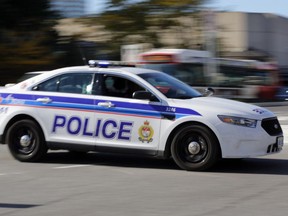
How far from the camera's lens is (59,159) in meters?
11.0

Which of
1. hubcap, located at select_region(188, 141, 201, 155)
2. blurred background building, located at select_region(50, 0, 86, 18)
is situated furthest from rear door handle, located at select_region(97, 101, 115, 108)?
blurred background building, located at select_region(50, 0, 86, 18)

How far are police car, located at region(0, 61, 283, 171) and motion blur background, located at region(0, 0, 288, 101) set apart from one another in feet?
77.0

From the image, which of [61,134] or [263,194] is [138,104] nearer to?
[61,134]

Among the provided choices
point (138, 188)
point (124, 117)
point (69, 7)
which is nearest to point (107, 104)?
point (124, 117)

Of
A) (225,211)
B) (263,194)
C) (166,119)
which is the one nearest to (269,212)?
(225,211)

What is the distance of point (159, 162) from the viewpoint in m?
10.6

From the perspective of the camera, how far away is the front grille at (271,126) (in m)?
9.46

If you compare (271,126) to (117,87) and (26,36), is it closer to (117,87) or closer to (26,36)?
(117,87)

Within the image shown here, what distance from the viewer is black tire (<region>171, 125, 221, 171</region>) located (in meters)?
9.33

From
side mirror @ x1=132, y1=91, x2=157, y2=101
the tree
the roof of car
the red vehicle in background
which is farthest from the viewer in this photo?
the tree

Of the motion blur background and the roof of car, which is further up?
the motion blur background

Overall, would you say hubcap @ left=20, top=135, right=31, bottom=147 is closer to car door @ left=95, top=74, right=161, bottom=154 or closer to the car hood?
car door @ left=95, top=74, right=161, bottom=154

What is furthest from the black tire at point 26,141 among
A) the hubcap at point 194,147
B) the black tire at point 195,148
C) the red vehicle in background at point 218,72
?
the red vehicle in background at point 218,72

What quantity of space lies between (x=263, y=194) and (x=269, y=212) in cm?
102
